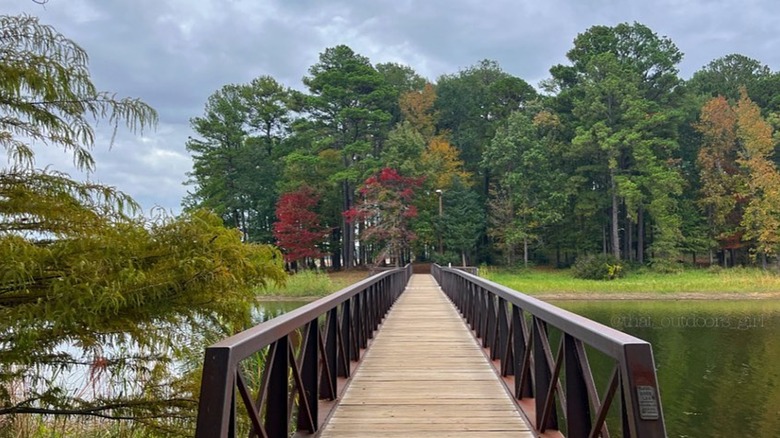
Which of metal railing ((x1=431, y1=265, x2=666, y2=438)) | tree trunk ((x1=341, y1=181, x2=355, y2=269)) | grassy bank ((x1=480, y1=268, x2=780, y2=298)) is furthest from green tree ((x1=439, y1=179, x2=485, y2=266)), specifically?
metal railing ((x1=431, y1=265, x2=666, y2=438))

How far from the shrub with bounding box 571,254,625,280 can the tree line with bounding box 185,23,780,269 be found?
2780mm

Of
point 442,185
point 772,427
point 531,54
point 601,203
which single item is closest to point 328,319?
point 772,427

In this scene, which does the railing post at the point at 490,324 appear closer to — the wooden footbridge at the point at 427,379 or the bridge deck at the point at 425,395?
the wooden footbridge at the point at 427,379

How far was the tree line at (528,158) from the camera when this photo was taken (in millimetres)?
32406

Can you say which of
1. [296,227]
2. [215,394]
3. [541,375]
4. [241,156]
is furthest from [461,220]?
[215,394]

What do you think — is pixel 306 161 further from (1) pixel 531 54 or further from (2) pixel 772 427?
(2) pixel 772 427

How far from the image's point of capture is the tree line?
32.4 m

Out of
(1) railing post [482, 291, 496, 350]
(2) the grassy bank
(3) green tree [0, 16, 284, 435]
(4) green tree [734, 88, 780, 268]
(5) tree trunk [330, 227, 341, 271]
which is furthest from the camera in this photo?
(5) tree trunk [330, 227, 341, 271]

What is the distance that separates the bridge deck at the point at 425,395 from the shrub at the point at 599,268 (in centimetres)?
2487

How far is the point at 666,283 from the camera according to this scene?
26109 mm

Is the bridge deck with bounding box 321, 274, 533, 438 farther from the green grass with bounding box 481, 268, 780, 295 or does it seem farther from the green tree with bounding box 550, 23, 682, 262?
the green tree with bounding box 550, 23, 682, 262

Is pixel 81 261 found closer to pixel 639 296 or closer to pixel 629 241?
pixel 639 296

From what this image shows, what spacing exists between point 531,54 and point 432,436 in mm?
43936

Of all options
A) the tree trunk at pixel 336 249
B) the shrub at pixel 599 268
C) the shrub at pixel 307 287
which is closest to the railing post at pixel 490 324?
the shrub at pixel 307 287
